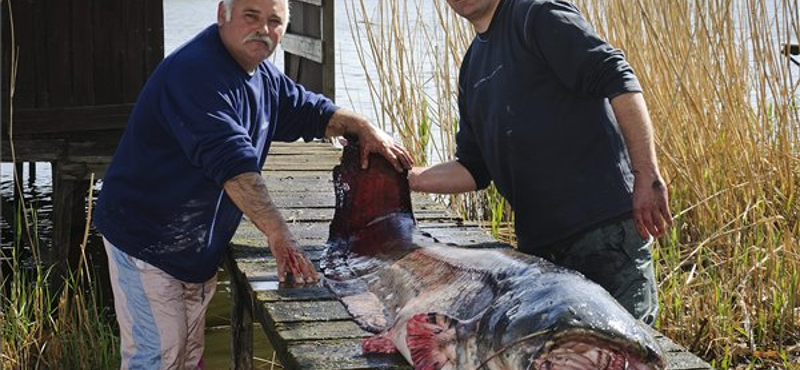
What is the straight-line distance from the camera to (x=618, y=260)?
3.83 meters

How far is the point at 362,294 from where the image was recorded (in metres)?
3.86

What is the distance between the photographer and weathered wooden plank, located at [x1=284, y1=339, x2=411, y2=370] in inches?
125

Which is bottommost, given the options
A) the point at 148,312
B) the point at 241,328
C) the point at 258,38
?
the point at 241,328

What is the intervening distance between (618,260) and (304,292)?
3.15 ft

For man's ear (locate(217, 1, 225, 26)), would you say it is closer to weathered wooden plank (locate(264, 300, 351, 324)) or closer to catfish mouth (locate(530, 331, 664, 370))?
weathered wooden plank (locate(264, 300, 351, 324))

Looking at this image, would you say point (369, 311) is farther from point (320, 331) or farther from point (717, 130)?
point (717, 130)

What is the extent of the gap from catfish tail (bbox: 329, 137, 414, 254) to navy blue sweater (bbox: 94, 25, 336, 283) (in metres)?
0.33

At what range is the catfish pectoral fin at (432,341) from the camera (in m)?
2.92

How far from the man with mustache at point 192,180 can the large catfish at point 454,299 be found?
159mm

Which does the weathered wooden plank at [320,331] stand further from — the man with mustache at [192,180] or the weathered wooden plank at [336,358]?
the man with mustache at [192,180]

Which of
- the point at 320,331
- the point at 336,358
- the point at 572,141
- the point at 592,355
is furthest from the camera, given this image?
the point at 572,141

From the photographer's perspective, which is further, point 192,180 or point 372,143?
point 372,143

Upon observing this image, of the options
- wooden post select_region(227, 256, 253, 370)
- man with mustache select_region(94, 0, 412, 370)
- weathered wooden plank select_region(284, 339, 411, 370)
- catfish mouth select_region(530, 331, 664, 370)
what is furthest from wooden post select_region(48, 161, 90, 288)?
catfish mouth select_region(530, 331, 664, 370)

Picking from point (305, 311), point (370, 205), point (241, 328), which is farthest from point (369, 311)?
point (241, 328)
